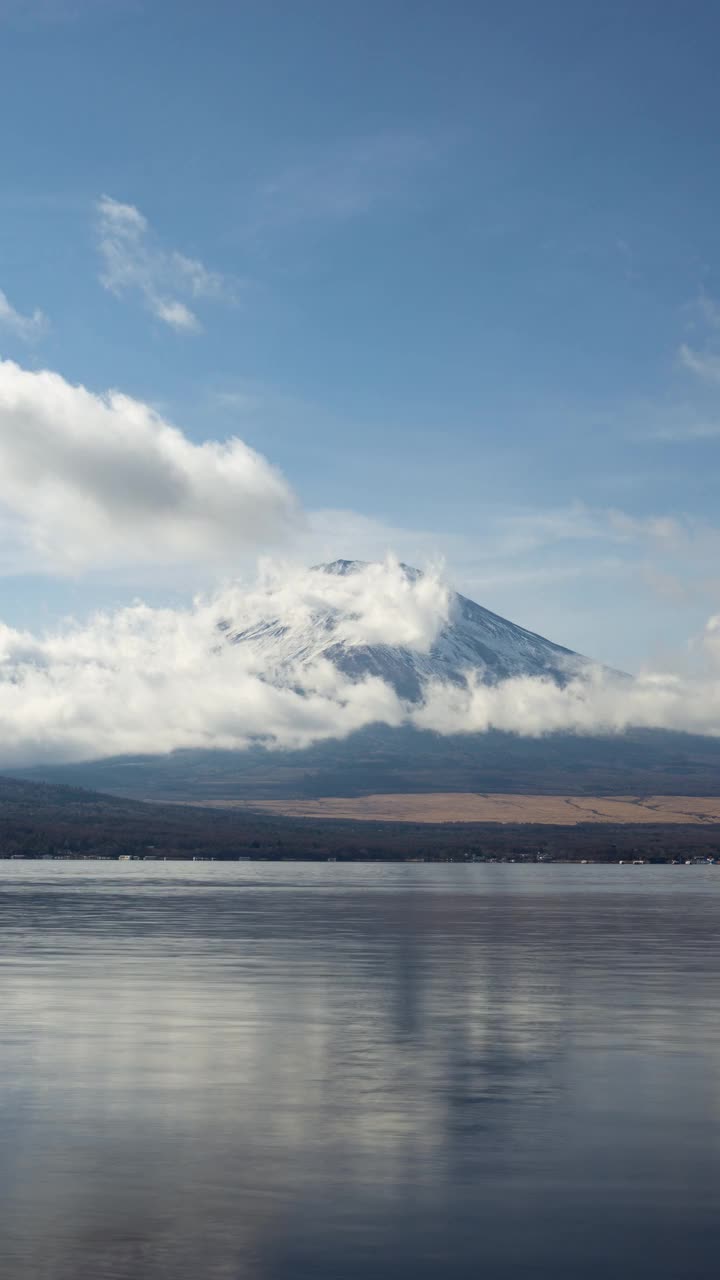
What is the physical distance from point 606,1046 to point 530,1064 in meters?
3.03

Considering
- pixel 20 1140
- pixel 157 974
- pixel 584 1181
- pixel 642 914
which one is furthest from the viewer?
pixel 642 914

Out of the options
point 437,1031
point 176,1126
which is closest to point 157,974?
point 437,1031

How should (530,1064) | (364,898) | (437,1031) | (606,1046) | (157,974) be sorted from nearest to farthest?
(530,1064) → (606,1046) → (437,1031) → (157,974) → (364,898)

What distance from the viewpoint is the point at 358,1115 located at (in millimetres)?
22828

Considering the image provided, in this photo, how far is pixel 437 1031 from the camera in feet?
107

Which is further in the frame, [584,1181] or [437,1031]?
[437,1031]

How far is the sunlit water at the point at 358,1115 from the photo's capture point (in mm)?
15766

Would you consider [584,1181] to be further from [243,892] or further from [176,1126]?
[243,892]

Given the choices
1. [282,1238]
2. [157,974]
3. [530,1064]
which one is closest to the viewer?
[282,1238]

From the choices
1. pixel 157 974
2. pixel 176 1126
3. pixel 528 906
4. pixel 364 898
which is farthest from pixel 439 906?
pixel 176 1126

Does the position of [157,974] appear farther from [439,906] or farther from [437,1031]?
[439,906]

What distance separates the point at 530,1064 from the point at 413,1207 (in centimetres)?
1112

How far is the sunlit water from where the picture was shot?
15.8 m

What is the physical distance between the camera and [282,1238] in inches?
629
